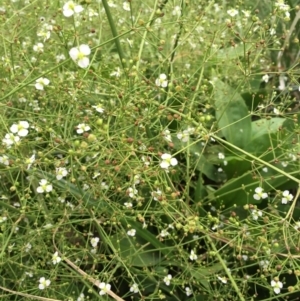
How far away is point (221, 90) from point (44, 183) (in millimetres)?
603

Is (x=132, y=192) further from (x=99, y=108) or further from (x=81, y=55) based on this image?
(x=81, y=55)

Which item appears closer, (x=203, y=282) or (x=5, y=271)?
(x=203, y=282)

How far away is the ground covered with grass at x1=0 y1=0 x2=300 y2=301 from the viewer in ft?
3.19

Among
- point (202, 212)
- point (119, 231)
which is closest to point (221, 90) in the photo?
point (202, 212)

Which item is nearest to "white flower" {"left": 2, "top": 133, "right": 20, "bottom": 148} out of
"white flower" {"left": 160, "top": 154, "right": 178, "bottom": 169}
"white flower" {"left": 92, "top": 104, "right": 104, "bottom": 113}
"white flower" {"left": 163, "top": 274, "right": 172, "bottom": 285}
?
"white flower" {"left": 92, "top": 104, "right": 104, "bottom": 113}

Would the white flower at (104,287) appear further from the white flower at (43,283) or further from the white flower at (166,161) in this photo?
the white flower at (166,161)

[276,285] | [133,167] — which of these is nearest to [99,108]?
[133,167]

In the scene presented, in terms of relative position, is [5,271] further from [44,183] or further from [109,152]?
[109,152]

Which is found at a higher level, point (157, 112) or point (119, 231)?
point (157, 112)

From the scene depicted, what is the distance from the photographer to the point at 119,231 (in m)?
1.17

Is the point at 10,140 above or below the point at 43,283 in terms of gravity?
above

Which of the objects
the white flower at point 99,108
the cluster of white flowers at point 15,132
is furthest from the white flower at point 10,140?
the white flower at point 99,108

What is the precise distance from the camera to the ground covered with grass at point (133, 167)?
3.19 ft

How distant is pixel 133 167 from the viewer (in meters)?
0.99
